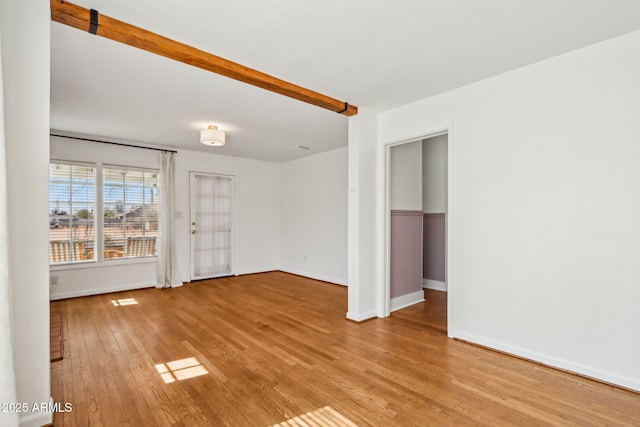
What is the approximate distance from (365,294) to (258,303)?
1.63 meters

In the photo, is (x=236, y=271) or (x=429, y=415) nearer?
(x=429, y=415)

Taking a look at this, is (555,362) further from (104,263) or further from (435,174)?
(104,263)

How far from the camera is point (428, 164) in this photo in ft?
18.2

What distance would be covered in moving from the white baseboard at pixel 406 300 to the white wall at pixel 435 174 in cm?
168

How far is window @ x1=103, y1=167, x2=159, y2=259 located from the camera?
510 cm

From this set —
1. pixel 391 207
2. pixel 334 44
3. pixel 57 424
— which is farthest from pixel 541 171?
pixel 57 424

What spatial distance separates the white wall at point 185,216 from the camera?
4.77m

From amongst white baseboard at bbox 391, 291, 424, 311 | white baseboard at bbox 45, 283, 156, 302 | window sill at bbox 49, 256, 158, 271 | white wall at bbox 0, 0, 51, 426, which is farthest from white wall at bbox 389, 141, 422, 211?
white baseboard at bbox 45, 283, 156, 302

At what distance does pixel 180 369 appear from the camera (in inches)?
97.8

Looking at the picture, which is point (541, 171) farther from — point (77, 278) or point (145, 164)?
point (77, 278)

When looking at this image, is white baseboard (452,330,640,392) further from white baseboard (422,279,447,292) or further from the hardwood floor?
white baseboard (422,279,447,292)

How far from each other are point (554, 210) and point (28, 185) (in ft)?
12.1

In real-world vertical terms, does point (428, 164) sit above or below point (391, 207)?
above

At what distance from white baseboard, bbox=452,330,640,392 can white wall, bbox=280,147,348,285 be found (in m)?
2.84
